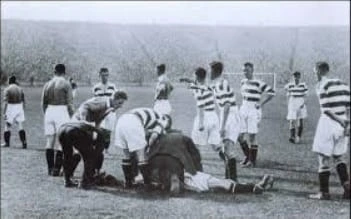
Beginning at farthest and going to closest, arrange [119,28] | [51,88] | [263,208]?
[51,88] → [119,28] → [263,208]

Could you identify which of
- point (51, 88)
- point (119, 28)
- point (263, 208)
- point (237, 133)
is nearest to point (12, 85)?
point (51, 88)

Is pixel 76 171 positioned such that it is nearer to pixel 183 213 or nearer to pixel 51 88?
pixel 51 88

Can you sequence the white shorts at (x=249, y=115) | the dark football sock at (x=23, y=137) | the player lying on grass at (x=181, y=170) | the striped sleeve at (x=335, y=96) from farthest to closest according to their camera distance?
the dark football sock at (x=23, y=137), the white shorts at (x=249, y=115), the player lying on grass at (x=181, y=170), the striped sleeve at (x=335, y=96)

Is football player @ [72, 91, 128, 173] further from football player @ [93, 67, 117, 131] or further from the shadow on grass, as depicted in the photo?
the shadow on grass

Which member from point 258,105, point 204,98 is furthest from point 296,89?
point 204,98

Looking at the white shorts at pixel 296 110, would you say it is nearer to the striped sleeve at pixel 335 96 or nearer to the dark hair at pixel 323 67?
the striped sleeve at pixel 335 96

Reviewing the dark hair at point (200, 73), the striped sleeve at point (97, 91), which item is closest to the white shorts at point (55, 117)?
the striped sleeve at point (97, 91)

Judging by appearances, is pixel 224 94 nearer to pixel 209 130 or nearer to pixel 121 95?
pixel 209 130

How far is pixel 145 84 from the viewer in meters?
5.52

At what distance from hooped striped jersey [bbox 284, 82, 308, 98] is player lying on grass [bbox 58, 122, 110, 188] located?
187 centimetres

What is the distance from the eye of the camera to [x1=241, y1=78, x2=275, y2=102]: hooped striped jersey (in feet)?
17.5

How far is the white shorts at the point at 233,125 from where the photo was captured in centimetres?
546

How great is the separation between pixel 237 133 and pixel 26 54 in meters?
2.27

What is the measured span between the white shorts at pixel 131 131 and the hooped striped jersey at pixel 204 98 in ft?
1.94
